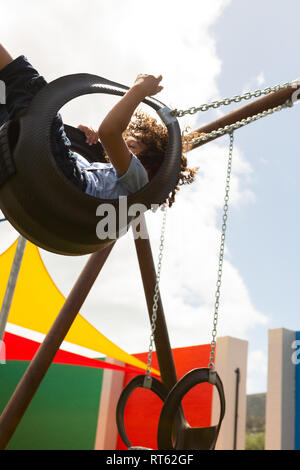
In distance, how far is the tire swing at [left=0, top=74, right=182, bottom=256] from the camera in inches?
52.7

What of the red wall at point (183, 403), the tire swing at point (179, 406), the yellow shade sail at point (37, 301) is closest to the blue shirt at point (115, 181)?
the tire swing at point (179, 406)

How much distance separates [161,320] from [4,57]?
63.7 inches

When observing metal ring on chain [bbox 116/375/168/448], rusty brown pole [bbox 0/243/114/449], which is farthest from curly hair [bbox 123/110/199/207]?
rusty brown pole [bbox 0/243/114/449]

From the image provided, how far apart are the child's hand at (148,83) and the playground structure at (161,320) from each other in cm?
10

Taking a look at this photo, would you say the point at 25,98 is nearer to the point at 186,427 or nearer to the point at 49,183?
the point at 49,183

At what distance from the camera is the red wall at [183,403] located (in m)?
5.30

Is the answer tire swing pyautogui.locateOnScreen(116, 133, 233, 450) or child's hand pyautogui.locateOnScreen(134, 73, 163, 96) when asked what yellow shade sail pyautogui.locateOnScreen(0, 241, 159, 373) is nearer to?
tire swing pyautogui.locateOnScreen(116, 133, 233, 450)

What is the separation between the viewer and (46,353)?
2.96 meters

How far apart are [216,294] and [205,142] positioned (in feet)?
3.18

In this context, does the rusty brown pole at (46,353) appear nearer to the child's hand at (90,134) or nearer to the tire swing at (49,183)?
the child's hand at (90,134)

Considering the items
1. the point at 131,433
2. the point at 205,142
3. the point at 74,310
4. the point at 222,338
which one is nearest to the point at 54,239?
the point at 205,142

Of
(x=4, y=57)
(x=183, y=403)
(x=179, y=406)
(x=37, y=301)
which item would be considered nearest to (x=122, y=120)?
(x=4, y=57)

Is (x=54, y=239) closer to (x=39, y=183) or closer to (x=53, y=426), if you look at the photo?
(x=39, y=183)

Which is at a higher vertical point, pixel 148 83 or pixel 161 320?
pixel 148 83
